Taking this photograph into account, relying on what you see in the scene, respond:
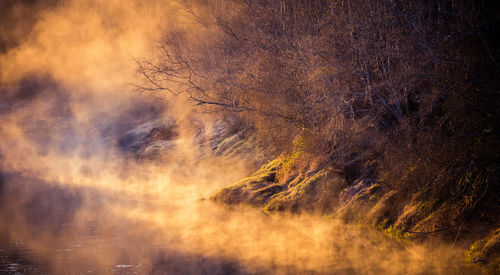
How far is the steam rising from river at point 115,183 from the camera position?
6668mm

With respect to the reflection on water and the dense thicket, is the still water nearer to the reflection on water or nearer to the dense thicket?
the reflection on water

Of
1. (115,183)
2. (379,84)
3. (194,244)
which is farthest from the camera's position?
(115,183)

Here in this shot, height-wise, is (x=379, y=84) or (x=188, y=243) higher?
(x=379, y=84)

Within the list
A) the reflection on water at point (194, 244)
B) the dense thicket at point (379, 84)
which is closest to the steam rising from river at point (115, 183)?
the reflection on water at point (194, 244)

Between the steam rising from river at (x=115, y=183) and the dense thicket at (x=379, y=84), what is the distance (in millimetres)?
1418

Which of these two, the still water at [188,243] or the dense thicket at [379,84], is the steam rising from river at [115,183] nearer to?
the still water at [188,243]

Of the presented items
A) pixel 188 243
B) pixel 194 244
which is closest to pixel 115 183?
pixel 188 243

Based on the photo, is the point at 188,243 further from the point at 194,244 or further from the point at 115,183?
the point at 115,183

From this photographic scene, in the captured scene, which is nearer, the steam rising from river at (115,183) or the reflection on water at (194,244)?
the reflection on water at (194,244)

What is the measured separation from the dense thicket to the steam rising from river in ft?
4.65

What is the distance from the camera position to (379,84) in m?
8.27

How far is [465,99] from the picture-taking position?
226 inches

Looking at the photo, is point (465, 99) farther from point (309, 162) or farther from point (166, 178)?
point (166, 178)

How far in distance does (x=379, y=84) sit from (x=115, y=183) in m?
13.2
